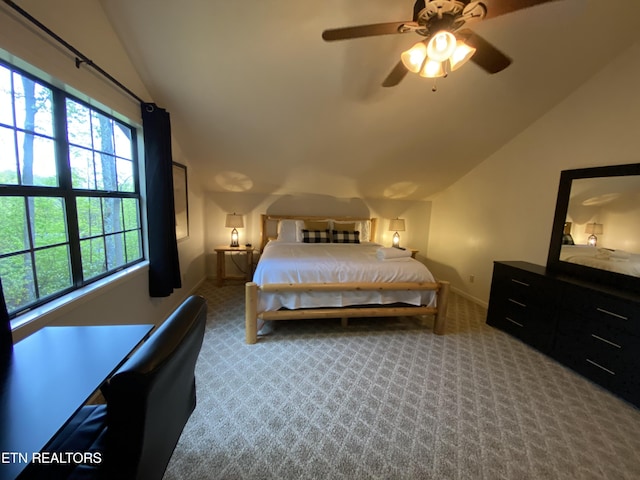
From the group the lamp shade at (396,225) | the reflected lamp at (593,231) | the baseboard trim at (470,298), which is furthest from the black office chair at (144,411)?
the lamp shade at (396,225)

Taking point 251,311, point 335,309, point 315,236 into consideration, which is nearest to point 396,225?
point 315,236

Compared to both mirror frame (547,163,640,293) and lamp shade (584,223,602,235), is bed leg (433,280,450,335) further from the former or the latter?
lamp shade (584,223,602,235)

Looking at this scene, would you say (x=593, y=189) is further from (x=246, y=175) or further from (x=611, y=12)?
(x=246, y=175)

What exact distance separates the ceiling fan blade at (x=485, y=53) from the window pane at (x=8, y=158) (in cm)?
236

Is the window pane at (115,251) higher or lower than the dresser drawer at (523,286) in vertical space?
higher

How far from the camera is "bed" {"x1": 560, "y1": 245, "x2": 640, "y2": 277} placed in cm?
214

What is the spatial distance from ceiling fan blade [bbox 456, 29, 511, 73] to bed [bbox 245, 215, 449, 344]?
180 cm

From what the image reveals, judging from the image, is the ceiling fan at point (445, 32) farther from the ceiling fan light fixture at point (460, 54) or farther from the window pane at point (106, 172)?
the window pane at point (106, 172)

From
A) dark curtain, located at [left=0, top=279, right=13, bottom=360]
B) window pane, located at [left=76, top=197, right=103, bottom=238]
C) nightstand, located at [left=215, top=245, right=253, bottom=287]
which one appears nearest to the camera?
dark curtain, located at [left=0, top=279, right=13, bottom=360]

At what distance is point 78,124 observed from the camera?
1768 mm

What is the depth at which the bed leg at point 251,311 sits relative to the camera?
2398 mm

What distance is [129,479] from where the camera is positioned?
2.17 feet

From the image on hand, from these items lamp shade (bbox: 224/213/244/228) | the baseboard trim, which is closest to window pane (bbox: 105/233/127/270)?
lamp shade (bbox: 224/213/244/228)

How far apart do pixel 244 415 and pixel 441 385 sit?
143 cm
